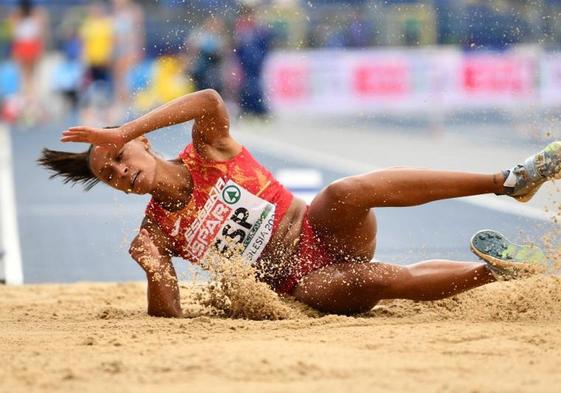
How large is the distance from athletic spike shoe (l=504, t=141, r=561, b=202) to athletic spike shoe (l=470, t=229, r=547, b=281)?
0.91 feet

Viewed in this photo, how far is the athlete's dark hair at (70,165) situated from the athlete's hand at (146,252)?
0.45m

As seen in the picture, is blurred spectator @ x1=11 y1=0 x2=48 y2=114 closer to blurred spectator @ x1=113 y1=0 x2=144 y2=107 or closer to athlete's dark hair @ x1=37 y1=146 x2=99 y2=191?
blurred spectator @ x1=113 y1=0 x2=144 y2=107

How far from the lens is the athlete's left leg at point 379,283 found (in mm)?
6016

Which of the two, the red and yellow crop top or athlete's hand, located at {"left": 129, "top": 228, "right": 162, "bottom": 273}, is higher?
the red and yellow crop top

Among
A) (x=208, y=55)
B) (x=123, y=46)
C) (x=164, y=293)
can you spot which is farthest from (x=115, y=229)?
(x=208, y=55)

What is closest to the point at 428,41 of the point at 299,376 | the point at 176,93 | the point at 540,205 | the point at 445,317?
the point at 176,93

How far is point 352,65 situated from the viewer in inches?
898

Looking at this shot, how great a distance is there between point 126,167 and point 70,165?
0.53 meters

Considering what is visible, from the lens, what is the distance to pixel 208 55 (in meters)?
22.8

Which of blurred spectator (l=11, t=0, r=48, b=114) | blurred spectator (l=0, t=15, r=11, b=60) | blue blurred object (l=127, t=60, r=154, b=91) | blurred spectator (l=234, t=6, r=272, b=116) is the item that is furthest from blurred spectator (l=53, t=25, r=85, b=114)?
blurred spectator (l=234, t=6, r=272, b=116)

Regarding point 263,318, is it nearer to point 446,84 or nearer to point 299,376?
point 299,376

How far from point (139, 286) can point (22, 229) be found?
344 cm

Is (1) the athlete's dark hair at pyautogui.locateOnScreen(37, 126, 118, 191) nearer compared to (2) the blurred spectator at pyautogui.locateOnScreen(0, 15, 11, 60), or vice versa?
(1) the athlete's dark hair at pyautogui.locateOnScreen(37, 126, 118, 191)

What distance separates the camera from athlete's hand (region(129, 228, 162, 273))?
591 cm
